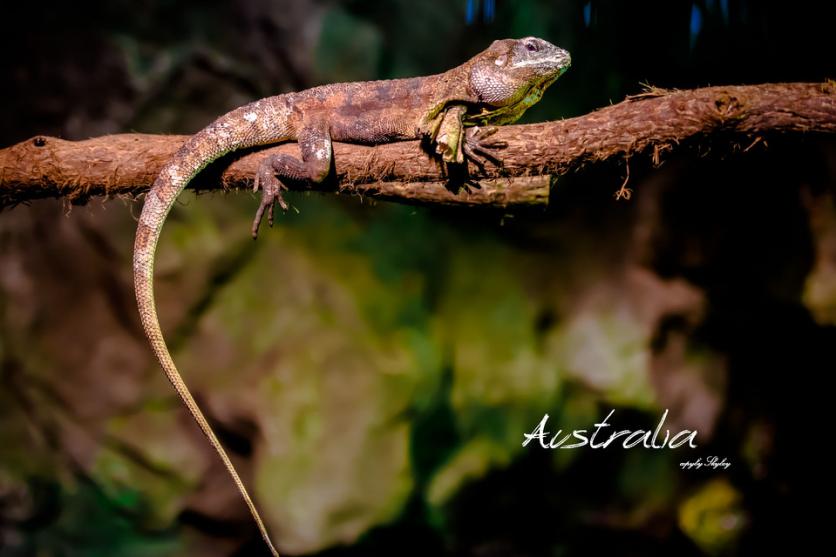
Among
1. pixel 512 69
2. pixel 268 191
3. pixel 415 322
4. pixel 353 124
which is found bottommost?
pixel 415 322

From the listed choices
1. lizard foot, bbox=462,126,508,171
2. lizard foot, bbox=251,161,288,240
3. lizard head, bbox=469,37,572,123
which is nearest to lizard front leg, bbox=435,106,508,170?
lizard foot, bbox=462,126,508,171

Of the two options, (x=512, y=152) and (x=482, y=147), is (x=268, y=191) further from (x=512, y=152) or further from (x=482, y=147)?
(x=512, y=152)

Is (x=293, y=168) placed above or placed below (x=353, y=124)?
below

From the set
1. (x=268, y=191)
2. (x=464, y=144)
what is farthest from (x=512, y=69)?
(x=268, y=191)

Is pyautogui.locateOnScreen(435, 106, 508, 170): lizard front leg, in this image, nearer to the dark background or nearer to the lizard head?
the lizard head

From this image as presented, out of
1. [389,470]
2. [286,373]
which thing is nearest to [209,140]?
[286,373]

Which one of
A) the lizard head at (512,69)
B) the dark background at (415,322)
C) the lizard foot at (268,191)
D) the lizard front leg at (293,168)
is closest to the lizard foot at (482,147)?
the lizard head at (512,69)

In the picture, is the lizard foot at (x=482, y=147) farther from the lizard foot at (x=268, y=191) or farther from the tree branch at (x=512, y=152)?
the lizard foot at (x=268, y=191)
